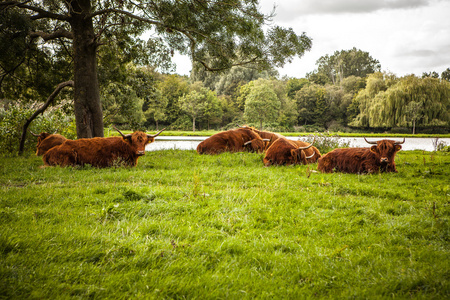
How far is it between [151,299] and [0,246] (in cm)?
157

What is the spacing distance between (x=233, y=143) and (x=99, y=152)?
568 cm

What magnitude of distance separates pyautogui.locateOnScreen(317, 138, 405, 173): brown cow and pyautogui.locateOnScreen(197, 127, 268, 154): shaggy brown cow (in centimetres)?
373

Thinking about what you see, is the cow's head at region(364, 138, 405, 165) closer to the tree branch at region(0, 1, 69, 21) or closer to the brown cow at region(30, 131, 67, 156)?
the brown cow at region(30, 131, 67, 156)

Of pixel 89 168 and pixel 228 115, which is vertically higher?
pixel 228 115

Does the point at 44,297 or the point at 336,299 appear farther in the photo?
the point at 336,299

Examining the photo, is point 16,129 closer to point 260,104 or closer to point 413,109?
point 260,104

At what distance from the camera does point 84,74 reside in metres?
10.3

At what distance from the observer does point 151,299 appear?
1.98 metres

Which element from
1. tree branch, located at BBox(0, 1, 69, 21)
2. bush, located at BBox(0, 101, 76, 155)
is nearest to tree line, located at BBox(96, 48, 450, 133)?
bush, located at BBox(0, 101, 76, 155)

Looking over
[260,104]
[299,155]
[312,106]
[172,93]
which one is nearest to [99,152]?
[299,155]

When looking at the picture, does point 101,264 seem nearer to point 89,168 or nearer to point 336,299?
point 336,299

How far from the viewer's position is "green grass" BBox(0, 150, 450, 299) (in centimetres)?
216

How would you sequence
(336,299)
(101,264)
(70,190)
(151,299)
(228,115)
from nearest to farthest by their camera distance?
(151,299)
(336,299)
(101,264)
(70,190)
(228,115)

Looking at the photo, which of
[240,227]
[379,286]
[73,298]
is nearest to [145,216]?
[240,227]
